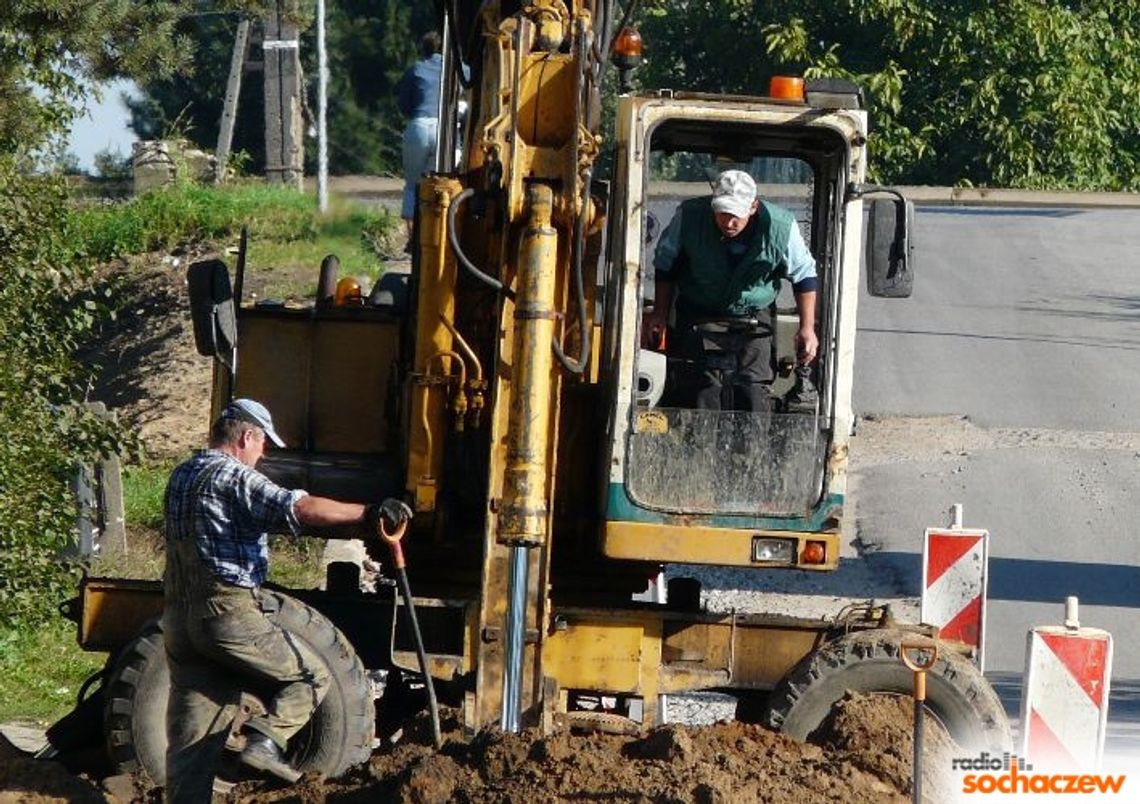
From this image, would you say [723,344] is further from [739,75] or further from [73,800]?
[739,75]

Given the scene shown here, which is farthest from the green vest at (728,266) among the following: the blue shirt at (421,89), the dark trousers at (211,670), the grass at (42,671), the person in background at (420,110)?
the blue shirt at (421,89)

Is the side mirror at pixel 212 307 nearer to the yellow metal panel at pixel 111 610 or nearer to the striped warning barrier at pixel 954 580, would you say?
the yellow metal panel at pixel 111 610

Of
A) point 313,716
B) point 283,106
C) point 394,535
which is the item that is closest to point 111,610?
point 313,716

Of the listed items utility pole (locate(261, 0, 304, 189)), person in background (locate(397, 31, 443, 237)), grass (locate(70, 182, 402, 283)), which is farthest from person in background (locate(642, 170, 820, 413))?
utility pole (locate(261, 0, 304, 189))

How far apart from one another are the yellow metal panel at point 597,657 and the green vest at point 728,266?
142 cm

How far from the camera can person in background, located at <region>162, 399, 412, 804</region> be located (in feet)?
26.3

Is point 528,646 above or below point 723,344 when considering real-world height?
below

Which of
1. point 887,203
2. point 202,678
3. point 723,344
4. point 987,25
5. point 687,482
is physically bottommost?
point 202,678

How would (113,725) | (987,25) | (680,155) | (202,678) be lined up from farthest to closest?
(987,25) < (680,155) < (113,725) < (202,678)

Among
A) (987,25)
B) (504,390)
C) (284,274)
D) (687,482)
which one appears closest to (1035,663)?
(687,482)

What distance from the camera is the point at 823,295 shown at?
30.2ft

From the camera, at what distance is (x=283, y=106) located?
1081 inches

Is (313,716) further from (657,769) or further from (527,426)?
(657,769)

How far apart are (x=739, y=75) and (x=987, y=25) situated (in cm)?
402
